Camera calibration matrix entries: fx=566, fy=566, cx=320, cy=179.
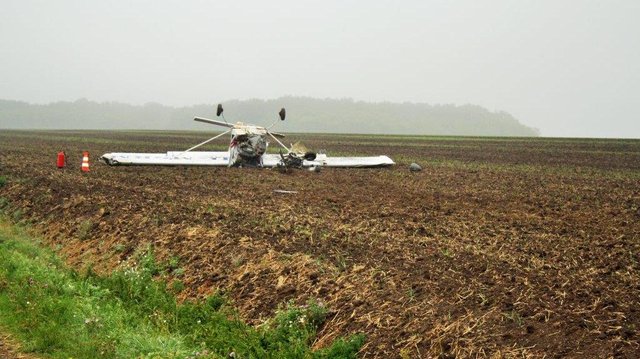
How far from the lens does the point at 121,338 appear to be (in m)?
8.21

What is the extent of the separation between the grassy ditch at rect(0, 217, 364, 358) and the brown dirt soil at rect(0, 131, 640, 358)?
368 mm

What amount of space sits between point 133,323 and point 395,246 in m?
5.16

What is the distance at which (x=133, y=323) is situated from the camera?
9.13 meters

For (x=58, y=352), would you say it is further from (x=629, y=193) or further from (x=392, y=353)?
(x=629, y=193)

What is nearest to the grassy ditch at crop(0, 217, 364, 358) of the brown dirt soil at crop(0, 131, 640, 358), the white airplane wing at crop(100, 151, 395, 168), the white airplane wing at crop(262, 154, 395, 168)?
the brown dirt soil at crop(0, 131, 640, 358)

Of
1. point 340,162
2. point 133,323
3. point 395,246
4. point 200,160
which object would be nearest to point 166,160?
point 200,160

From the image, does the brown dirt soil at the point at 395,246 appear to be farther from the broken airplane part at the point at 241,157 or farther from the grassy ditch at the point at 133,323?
the broken airplane part at the point at 241,157

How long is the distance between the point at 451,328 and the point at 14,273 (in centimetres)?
852

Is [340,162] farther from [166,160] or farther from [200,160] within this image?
[166,160]

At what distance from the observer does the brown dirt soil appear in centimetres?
764

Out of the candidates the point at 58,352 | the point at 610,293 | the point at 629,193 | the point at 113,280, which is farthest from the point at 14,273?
the point at 629,193

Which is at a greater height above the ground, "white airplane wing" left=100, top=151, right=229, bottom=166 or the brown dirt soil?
"white airplane wing" left=100, top=151, right=229, bottom=166

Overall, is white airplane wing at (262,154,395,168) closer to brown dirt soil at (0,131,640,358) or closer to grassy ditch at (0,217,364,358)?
brown dirt soil at (0,131,640,358)

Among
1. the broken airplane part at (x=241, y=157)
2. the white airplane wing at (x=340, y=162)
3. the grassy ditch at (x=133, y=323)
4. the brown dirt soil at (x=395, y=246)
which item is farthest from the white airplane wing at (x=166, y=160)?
the grassy ditch at (x=133, y=323)
